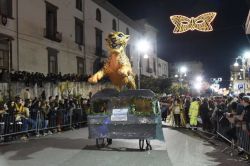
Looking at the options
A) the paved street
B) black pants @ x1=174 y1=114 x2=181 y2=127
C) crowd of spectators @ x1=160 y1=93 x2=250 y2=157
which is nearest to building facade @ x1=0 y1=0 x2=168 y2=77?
crowd of spectators @ x1=160 y1=93 x2=250 y2=157

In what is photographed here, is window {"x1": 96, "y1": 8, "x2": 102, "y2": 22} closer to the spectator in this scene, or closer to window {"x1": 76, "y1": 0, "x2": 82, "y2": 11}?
window {"x1": 76, "y1": 0, "x2": 82, "y2": 11}

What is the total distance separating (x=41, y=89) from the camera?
80.1ft

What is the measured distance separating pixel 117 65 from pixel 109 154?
394 cm

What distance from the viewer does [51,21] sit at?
96.3 ft

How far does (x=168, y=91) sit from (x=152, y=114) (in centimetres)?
3752

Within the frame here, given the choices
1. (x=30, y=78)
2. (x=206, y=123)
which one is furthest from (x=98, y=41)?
(x=206, y=123)

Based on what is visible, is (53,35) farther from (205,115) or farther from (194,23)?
(194,23)

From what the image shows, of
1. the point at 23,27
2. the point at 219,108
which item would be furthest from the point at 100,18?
the point at 219,108

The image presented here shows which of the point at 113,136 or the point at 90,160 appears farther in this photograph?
the point at 113,136

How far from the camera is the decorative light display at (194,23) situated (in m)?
15.4

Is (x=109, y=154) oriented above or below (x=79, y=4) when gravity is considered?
below

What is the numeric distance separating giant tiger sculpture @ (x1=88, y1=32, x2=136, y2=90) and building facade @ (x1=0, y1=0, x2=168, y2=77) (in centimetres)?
850

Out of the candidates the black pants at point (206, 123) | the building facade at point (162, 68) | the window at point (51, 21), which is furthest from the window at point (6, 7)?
the building facade at point (162, 68)

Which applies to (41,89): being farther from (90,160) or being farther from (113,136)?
(90,160)
